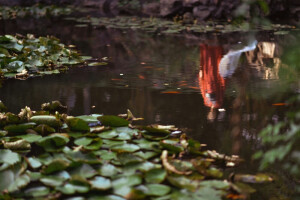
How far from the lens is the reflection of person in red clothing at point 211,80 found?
109 inches

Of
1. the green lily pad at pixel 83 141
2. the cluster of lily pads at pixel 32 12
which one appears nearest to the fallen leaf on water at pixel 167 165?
the green lily pad at pixel 83 141

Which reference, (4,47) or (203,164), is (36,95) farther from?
(203,164)

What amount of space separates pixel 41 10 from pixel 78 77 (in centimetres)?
740

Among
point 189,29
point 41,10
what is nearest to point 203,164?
point 189,29

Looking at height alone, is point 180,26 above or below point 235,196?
above

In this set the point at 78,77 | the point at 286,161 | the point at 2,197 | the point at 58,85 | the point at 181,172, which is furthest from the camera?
the point at 78,77

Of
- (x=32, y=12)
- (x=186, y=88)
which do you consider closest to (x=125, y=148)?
(x=186, y=88)

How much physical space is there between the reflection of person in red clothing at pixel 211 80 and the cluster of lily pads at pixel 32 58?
1173 millimetres

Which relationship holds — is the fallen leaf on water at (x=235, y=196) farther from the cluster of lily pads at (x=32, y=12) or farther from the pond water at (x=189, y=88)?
the cluster of lily pads at (x=32, y=12)

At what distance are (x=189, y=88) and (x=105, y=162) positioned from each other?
4.98 feet

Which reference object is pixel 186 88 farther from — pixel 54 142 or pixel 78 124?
pixel 54 142

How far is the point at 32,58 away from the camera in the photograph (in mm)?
3730

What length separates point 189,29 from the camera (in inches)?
270

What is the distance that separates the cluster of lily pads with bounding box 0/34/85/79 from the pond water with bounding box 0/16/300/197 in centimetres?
16
